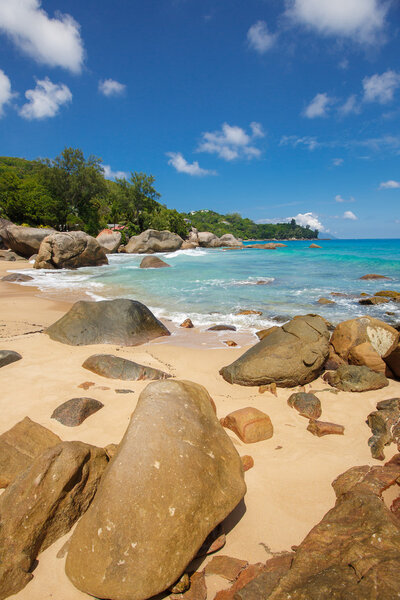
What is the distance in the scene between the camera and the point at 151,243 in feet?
131

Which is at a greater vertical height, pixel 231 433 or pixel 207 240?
pixel 207 240

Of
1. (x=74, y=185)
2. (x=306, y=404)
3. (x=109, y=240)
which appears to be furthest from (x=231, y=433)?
(x=74, y=185)

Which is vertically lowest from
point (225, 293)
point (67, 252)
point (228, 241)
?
point (225, 293)

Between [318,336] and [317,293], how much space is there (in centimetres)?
906

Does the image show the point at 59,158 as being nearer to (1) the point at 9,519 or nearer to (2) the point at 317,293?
(2) the point at 317,293

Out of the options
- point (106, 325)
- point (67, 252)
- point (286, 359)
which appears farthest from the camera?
point (67, 252)

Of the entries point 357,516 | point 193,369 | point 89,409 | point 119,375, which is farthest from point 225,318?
point 357,516

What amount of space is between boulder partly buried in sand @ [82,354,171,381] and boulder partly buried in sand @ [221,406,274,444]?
1681 millimetres

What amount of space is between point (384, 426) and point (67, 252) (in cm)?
2222

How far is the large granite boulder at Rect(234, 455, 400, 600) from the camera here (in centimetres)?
145

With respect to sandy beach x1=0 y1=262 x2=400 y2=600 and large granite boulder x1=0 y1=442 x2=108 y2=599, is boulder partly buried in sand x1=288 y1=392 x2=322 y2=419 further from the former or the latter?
large granite boulder x1=0 y1=442 x2=108 y2=599

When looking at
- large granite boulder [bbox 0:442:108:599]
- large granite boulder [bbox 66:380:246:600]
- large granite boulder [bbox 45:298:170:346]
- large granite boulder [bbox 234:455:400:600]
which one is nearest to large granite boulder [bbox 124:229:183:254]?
large granite boulder [bbox 45:298:170:346]

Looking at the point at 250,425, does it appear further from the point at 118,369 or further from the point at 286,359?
the point at 118,369

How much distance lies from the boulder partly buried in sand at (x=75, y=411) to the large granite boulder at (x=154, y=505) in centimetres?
154
